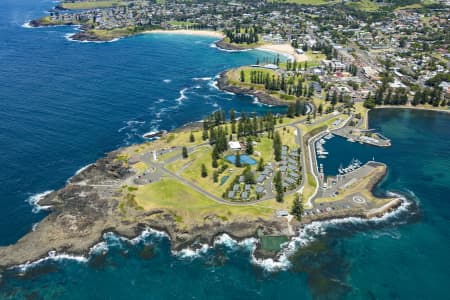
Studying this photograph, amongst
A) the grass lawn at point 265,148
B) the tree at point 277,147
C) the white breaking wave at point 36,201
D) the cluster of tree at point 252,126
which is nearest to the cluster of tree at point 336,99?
the cluster of tree at point 252,126

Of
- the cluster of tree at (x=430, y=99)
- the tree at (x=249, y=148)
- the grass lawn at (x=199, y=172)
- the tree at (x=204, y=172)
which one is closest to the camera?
the grass lawn at (x=199, y=172)

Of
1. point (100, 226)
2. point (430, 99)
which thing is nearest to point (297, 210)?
point (100, 226)

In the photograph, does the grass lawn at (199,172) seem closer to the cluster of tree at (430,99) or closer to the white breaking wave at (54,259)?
the white breaking wave at (54,259)

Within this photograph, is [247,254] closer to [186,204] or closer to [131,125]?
[186,204]

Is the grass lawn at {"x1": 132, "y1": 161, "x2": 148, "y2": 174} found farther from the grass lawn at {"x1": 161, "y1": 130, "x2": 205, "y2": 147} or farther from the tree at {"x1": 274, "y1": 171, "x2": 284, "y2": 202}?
the tree at {"x1": 274, "y1": 171, "x2": 284, "y2": 202}

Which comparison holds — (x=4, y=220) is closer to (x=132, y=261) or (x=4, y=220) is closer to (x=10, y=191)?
(x=10, y=191)

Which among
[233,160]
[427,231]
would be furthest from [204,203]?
[427,231]

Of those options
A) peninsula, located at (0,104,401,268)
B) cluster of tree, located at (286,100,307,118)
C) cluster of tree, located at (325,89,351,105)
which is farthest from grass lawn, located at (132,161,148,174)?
cluster of tree, located at (325,89,351,105)

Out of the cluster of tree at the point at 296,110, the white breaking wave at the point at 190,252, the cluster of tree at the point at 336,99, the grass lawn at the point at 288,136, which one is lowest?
the white breaking wave at the point at 190,252
